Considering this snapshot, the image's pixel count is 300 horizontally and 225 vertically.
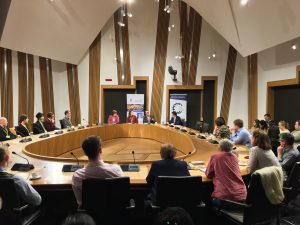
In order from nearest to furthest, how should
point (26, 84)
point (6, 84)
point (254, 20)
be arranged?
1. point (254, 20)
2. point (6, 84)
3. point (26, 84)

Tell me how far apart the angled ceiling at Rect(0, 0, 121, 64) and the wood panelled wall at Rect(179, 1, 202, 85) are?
2.67 meters

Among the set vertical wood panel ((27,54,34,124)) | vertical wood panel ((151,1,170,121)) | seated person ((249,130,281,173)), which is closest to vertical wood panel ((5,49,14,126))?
vertical wood panel ((27,54,34,124))

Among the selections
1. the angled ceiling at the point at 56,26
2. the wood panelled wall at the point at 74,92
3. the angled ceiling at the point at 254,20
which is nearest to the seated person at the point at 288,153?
the angled ceiling at the point at 254,20

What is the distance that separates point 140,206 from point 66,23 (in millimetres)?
7129

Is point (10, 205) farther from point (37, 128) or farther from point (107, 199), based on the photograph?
point (37, 128)

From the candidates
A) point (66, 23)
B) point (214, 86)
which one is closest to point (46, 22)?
point (66, 23)

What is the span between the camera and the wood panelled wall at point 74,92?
10.4 meters

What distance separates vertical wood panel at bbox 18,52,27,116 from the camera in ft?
28.1

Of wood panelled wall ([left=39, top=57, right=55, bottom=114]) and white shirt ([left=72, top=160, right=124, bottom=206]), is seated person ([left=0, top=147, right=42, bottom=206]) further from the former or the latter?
wood panelled wall ([left=39, top=57, right=55, bottom=114])

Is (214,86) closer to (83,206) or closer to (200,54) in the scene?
(200,54)

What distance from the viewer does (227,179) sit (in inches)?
94.2

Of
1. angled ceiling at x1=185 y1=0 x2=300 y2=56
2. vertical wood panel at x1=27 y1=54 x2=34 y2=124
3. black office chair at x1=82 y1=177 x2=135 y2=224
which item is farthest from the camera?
vertical wood panel at x1=27 y1=54 x2=34 y2=124

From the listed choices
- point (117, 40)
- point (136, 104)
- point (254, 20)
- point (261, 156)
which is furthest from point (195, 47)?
point (261, 156)

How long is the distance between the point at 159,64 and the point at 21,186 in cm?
893
